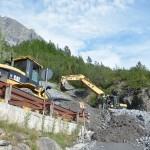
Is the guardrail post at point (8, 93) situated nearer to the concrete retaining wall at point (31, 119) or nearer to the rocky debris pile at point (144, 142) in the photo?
the concrete retaining wall at point (31, 119)

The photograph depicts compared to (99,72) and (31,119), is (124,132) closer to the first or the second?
(31,119)

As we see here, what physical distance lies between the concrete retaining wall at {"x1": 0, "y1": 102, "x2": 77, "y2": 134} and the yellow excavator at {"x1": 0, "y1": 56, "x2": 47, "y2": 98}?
8.48ft

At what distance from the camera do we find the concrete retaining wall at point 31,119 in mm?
11242

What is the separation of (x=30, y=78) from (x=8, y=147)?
8.83 meters

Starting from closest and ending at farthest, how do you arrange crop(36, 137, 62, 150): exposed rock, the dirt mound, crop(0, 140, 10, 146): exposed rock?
crop(0, 140, 10, 146): exposed rock, crop(36, 137, 62, 150): exposed rock, the dirt mound

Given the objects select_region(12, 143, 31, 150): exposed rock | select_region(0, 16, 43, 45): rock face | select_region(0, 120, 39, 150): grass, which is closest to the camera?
select_region(12, 143, 31, 150): exposed rock

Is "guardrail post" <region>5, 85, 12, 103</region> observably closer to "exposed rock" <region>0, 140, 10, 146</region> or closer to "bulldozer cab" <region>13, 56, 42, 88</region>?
"exposed rock" <region>0, 140, 10, 146</region>

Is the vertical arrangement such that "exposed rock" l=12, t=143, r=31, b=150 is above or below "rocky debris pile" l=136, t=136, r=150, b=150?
below

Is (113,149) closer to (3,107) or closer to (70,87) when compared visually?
(3,107)

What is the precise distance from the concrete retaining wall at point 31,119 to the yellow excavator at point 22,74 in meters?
2.59

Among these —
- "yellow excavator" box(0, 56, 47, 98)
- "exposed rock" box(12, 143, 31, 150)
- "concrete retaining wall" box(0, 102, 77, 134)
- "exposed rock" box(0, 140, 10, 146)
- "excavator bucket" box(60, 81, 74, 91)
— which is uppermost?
"excavator bucket" box(60, 81, 74, 91)

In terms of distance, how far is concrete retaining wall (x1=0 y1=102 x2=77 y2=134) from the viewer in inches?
443

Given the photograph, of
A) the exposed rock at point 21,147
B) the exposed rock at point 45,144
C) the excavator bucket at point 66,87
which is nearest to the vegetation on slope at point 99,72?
the excavator bucket at point 66,87

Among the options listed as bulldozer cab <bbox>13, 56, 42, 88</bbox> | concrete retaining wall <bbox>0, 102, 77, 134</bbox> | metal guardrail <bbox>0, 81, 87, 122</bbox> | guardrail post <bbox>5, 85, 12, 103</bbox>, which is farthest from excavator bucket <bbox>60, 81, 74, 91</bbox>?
guardrail post <bbox>5, 85, 12, 103</bbox>
